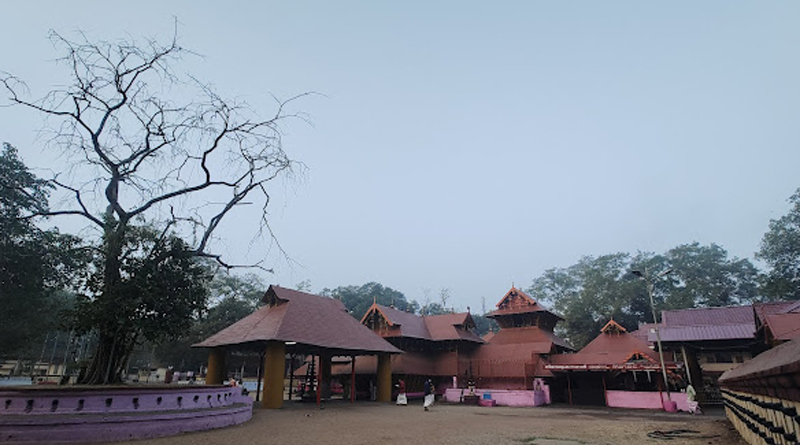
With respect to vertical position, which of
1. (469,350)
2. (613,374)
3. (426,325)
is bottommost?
(613,374)

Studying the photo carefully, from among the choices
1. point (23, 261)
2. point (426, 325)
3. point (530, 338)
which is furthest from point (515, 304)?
point (23, 261)

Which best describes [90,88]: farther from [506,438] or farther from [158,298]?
[506,438]

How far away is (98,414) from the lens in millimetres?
11938

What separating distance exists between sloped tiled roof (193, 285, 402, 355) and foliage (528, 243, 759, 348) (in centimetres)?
3777

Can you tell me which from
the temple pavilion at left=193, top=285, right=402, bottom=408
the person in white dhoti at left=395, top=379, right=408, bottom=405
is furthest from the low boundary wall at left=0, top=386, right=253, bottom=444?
the person in white dhoti at left=395, top=379, right=408, bottom=405

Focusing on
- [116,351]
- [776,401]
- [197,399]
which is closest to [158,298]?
[116,351]

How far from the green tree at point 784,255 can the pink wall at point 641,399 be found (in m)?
26.9

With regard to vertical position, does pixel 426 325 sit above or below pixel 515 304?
below

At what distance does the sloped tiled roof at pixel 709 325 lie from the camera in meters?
26.4

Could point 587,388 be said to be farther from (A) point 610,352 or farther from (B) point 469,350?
(B) point 469,350

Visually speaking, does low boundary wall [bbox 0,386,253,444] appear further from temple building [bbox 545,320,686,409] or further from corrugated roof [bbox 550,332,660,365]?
corrugated roof [bbox 550,332,660,365]

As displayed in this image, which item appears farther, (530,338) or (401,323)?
(401,323)

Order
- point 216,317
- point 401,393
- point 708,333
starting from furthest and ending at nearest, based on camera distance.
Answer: point 216,317 → point 401,393 → point 708,333

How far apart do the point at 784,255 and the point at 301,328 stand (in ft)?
155
